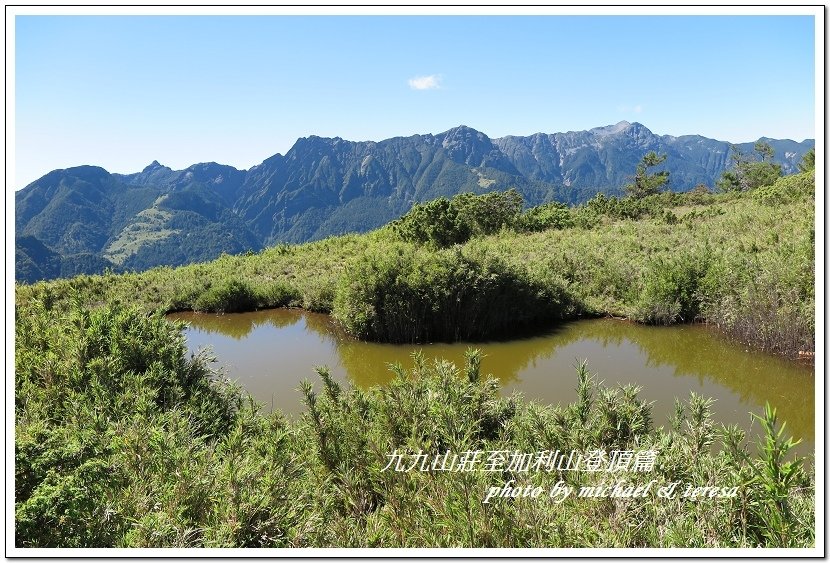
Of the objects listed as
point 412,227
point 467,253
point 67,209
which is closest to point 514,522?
point 467,253

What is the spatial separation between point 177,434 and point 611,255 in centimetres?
1616

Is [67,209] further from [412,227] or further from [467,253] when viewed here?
[467,253]

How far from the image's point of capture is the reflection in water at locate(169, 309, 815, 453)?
28.8 ft

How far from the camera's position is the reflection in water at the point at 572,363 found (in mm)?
8773

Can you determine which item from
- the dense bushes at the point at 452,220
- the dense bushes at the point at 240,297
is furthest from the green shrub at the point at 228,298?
the dense bushes at the point at 452,220

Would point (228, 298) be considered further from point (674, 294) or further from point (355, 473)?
point (355, 473)

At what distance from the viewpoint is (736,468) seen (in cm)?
311

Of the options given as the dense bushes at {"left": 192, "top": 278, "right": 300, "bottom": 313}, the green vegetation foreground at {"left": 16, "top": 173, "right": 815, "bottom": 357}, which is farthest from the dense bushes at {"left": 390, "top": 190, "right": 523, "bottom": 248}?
the dense bushes at {"left": 192, "top": 278, "right": 300, "bottom": 313}

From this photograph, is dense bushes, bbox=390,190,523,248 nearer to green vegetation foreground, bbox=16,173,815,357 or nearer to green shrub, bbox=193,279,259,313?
green vegetation foreground, bbox=16,173,815,357

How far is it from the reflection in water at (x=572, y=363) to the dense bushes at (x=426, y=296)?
0.52 m

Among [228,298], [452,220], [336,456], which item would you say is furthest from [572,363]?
[452,220]

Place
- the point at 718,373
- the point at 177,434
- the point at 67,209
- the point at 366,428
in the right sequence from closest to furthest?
A: the point at 177,434, the point at 366,428, the point at 718,373, the point at 67,209

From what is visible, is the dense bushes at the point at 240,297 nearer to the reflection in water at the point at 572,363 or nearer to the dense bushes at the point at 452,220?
the reflection in water at the point at 572,363
